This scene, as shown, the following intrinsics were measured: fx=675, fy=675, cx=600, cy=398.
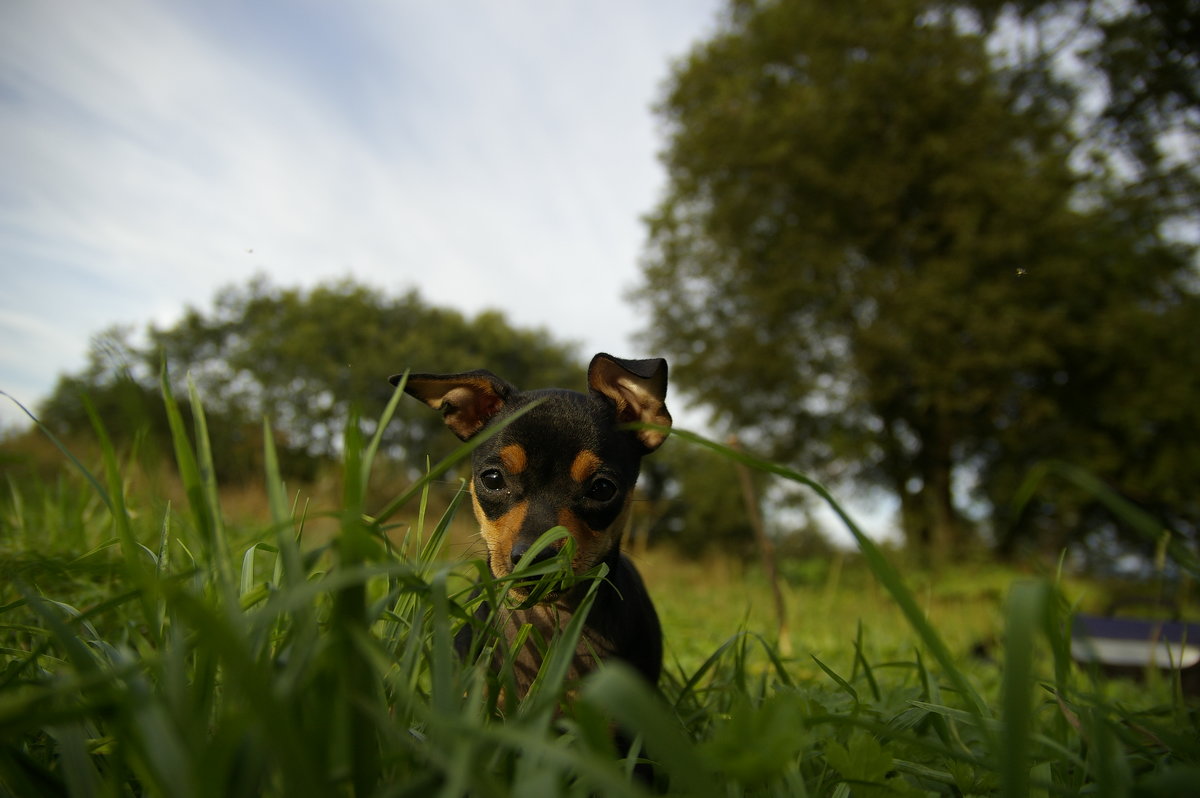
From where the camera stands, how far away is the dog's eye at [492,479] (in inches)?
82.5

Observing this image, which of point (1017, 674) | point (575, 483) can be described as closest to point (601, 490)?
point (575, 483)

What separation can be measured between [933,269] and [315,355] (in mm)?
15555

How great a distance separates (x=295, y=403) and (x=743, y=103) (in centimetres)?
1536

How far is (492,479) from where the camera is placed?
82.7 inches

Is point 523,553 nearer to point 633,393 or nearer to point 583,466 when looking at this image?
point 583,466

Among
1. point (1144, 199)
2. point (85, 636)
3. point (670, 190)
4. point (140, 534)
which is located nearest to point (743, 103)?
point (670, 190)

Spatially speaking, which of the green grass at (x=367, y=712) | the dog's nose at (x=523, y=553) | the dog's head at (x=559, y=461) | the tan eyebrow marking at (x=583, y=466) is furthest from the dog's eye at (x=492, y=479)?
the green grass at (x=367, y=712)

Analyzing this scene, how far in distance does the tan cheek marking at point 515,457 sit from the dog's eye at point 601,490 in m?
0.21

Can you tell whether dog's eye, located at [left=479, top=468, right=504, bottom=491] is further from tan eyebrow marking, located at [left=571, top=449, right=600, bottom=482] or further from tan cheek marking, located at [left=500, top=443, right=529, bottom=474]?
tan eyebrow marking, located at [left=571, top=449, right=600, bottom=482]

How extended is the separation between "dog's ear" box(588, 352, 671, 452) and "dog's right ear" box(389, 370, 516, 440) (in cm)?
33

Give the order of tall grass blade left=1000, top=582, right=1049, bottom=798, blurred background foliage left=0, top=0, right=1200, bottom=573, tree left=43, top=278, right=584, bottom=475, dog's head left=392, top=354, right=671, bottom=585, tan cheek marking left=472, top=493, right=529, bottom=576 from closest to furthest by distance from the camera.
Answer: tall grass blade left=1000, top=582, right=1049, bottom=798 → tan cheek marking left=472, top=493, right=529, bottom=576 → dog's head left=392, top=354, right=671, bottom=585 → tree left=43, top=278, right=584, bottom=475 → blurred background foliage left=0, top=0, right=1200, bottom=573

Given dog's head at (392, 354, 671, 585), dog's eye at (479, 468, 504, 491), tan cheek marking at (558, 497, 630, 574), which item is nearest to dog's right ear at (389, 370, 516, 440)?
dog's head at (392, 354, 671, 585)

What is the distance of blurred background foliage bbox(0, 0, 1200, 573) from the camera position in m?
15.7

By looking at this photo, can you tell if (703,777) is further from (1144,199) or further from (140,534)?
(1144,199)
